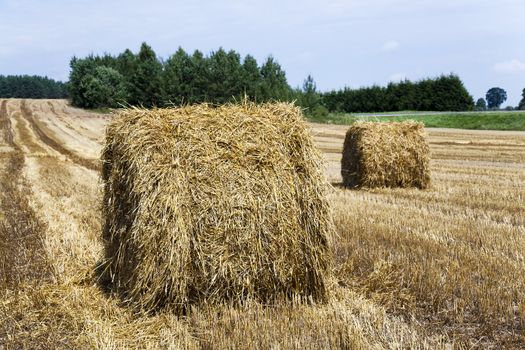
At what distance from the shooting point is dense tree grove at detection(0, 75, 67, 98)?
13000cm

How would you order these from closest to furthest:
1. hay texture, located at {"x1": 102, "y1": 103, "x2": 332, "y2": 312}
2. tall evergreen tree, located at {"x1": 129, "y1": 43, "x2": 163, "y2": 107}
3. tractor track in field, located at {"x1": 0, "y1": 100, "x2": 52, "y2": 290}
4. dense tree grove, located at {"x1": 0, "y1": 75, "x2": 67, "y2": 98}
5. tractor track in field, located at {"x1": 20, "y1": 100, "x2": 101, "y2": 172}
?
hay texture, located at {"x1": 102, "y1": 103, "x2": 332, "y2": 312}, tractor track in field, located at {"x1": 0, "y1": 100, "x2": 52, "y2": 290}, tractor track in field, located at {"x1": 20, "y1": 100, "x2": 101, "y2": 172}, tall evergreen tree, located at {"x1": 129, "y1": 43, "x2": 163, "y2": 107}, dense tree grove, located at {"x1": 0, "y1": 75, "x2": 67, "y2": 98}

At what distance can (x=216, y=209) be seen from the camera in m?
5.18

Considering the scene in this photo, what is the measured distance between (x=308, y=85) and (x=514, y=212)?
47.4 m

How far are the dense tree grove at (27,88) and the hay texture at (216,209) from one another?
12763 centimetres

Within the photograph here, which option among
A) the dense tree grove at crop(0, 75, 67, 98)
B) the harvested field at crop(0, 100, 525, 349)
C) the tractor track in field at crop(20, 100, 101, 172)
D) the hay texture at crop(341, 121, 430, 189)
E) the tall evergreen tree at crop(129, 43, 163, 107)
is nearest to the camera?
the harvested field at crop(0, 100, 525, 349)

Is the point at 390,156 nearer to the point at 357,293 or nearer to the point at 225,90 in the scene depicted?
the point at 357,293

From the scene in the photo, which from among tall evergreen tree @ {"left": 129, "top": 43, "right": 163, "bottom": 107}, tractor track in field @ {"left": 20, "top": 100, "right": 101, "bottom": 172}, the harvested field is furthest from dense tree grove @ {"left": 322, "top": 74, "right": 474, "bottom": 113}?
the harvested field

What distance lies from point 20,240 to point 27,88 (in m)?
134

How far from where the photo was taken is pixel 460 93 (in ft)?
179

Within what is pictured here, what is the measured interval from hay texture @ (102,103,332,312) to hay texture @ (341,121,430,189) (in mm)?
7024

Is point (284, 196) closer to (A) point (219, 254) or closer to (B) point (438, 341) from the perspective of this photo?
(A) point (219, 254)

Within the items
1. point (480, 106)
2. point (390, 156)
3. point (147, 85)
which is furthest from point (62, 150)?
point (480, 106)

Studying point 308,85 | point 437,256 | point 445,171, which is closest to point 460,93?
point 308,85

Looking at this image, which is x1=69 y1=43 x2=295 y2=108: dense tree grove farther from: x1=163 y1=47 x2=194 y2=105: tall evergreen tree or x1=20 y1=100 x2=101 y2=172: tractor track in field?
x1=20 y1=100 x2=101 y2=172: tractor track in field
